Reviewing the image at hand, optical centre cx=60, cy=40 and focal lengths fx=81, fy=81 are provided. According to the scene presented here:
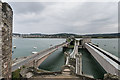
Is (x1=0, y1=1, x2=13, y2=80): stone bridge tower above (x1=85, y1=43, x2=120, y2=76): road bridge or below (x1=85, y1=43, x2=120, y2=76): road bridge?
above

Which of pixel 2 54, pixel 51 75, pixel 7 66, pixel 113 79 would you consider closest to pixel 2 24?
pixel 2 54

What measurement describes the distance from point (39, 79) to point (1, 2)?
5816 mm

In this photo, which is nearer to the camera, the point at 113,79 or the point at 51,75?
the point at 113,79

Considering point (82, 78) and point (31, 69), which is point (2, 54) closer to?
point (31, 69)

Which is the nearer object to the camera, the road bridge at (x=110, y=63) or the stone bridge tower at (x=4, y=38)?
the stone bridge tower at (x=4, y=38)

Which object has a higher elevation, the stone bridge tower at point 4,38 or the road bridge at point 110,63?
the stone bridge tower at point 4,38

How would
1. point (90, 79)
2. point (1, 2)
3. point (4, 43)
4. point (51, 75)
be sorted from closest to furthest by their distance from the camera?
point (1, 2), point (4, 43), point (90, 79), point (51, 75)

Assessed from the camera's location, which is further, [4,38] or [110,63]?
[110,63]

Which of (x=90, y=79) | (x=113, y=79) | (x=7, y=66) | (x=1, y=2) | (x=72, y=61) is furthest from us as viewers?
(x=72, y=61)

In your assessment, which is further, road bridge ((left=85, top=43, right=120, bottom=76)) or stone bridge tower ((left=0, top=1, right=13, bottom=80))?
road bridge ((left=85, top=43, right=120, bottom=76))

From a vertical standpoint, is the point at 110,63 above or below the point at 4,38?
below

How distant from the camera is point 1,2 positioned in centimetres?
317

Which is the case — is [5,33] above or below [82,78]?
above

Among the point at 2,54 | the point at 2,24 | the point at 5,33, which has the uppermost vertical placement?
the point at 2,24
